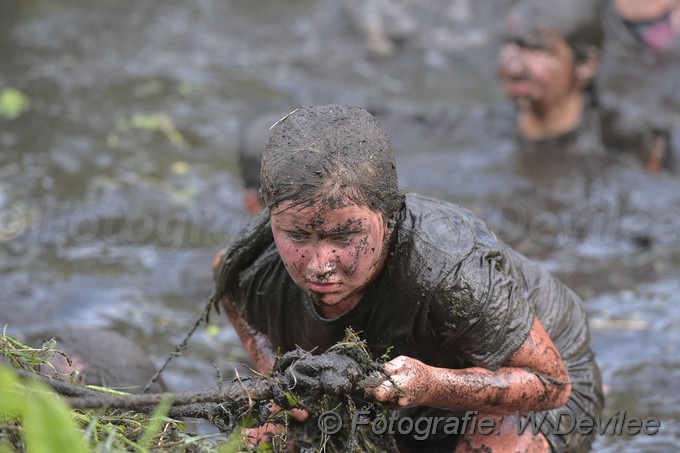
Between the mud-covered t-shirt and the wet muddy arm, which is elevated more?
the mud-covered t-shirt

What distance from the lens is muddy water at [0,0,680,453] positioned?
596cm

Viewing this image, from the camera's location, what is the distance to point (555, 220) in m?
7.19

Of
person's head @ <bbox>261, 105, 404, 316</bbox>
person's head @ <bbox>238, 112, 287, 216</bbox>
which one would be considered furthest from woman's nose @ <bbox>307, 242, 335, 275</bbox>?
person's head @ <bbox>238, 112, 287, 216</bbox>

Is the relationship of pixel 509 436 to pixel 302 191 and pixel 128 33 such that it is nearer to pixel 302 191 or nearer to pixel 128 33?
pixel 302 191

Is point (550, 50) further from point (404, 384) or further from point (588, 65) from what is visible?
point (404, 384)

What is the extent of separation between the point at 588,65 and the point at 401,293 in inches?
186

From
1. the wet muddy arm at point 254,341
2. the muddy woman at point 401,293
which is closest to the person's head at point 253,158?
the wet muddy arm at point 254,341

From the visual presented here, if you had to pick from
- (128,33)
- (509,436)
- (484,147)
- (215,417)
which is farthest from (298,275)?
(128,33)

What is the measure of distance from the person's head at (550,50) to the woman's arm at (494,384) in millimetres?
4289

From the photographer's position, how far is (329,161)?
9.97 feet

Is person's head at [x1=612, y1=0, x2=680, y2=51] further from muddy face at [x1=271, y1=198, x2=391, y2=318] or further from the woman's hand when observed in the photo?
the woman's hand

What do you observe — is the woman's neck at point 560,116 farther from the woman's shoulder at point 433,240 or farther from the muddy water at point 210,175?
the woman's shoulder at point 433,240

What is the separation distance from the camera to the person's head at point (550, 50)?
7.47 meters

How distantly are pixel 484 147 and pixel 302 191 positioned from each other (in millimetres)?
5428
